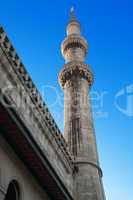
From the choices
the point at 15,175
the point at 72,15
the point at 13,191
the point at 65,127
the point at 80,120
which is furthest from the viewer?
the point at 72,15

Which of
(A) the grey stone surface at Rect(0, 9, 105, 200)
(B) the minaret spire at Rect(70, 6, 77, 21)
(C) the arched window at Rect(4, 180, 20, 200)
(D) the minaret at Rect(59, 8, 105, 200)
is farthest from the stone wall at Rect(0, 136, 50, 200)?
(B) the minaret spire at Rect(70, 6, 77, 21)

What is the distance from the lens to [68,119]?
19562mm

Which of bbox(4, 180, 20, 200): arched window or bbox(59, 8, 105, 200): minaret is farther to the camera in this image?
bbox(59, 8, 105, 200): minaret

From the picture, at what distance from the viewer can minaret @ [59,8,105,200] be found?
1590cm

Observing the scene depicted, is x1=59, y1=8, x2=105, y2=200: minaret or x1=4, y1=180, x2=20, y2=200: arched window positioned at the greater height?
x1=59, y1=8, x2=105, y2=200: minaret

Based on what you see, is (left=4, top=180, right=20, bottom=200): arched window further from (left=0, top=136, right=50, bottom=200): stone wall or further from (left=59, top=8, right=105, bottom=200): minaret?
(left=59, top=8, right=105, bottom=200): minaret

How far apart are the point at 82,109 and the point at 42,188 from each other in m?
8.80

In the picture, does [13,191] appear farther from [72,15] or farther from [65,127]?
[72,15]

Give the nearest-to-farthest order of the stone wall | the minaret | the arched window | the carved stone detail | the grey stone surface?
the stone wall, the grey stone surface, the arched window, the minaret, the carved stone detail

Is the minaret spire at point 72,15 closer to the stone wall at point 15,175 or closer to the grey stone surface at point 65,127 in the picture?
the grey stone surface at point 65,127

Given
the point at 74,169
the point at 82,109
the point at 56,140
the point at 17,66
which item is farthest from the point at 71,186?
the point at 17,66

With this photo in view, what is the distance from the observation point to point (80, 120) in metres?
19.1

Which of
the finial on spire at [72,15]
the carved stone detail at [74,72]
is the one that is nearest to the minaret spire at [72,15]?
the finial on spire at [72,15]

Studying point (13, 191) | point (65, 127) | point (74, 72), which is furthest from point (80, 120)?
point (13, 191)
